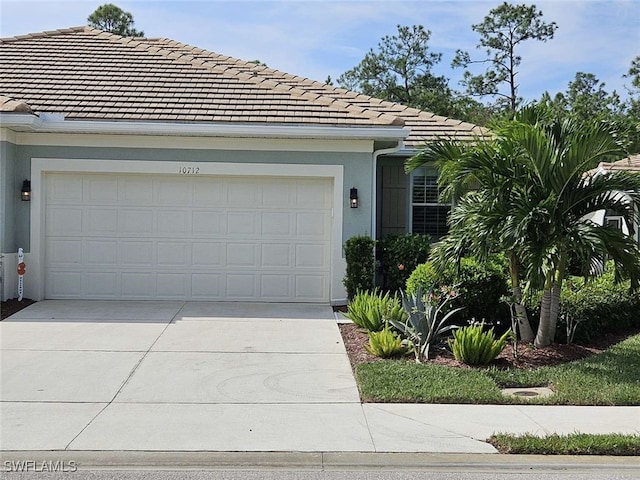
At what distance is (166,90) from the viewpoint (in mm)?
12469

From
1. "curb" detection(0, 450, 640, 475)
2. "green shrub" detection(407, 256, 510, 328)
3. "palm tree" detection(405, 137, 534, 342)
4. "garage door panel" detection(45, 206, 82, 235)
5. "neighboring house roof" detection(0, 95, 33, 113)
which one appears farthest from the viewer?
"garage door panel" detection(45, 206, 82, 235)

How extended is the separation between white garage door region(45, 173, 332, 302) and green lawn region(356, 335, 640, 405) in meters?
4.65

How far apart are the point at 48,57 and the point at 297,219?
7.13 m

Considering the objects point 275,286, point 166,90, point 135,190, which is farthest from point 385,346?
point 166,90

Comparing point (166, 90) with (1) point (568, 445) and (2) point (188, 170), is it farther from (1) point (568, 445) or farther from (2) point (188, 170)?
(1) point (568, 445)

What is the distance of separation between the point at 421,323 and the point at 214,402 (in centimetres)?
298

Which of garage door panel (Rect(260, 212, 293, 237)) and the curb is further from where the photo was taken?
garage door panel (Rect(260, 212, 293, 237))

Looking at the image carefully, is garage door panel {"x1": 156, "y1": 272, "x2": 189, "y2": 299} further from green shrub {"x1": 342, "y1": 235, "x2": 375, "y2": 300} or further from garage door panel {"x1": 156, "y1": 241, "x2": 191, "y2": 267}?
green shrub {"x1": 342, "y1": 235, "x2": 375, "y2": 300}

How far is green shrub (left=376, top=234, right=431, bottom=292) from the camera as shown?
37.9 feet

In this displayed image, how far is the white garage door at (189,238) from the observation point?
11.7 metres

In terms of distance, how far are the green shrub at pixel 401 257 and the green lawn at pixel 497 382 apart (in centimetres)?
403

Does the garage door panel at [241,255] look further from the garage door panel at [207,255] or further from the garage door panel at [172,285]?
the garage door panel at [172,285]

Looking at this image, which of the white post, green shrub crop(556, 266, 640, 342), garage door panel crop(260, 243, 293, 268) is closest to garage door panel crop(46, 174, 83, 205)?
the white post

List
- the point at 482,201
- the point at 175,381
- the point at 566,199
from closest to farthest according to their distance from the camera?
the point at 175,381 < the point at 566,199 < the point at 482,201
